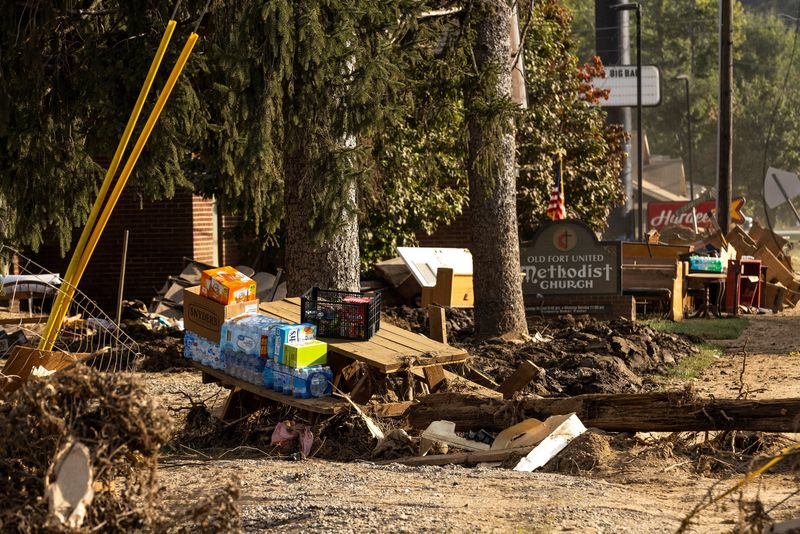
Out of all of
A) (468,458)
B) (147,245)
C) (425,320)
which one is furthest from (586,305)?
(468,458)

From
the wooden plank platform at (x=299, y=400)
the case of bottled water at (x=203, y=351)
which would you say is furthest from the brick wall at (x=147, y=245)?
the wooden plank platform at (x=299, y=400)

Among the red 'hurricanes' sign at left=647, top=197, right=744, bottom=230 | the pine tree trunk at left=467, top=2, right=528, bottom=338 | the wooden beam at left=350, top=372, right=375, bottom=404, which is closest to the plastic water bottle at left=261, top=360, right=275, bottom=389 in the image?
the wooden beam at left=350, top=372, right=375, bottom=404

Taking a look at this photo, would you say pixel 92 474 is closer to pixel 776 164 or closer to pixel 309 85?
pixel 309 85

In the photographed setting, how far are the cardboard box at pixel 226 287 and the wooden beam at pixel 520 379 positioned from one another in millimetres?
2129

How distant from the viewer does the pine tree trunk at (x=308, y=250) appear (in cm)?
1041

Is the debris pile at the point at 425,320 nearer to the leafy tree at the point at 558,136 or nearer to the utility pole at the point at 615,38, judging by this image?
the leafy tree at the point at 558,136

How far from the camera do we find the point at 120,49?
404 inches

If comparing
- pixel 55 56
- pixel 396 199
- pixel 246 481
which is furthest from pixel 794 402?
pixel 396 199

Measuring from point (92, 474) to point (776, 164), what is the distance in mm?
87422

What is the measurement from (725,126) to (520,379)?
20511mm

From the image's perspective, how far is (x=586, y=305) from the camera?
1703cm

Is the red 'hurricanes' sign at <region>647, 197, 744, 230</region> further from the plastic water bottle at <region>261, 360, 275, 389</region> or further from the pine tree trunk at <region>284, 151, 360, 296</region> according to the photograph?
the plastic water bottle at <region>261, 360, 275, 389</region>

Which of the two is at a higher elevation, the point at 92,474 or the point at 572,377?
the point at 92,474

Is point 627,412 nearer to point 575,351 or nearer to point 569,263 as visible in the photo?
point 575,351
